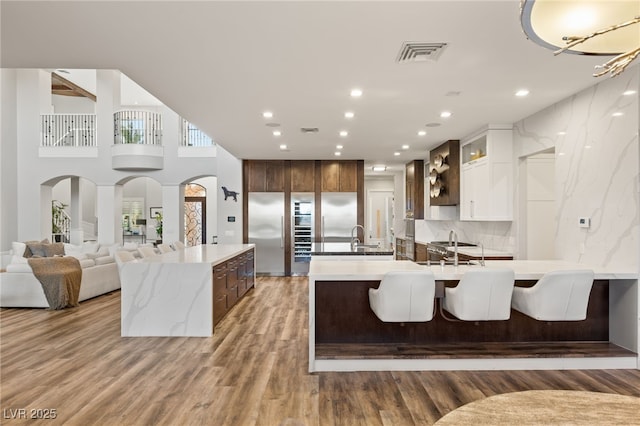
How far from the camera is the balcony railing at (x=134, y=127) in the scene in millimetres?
10992

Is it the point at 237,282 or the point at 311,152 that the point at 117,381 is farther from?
the point at 311,152

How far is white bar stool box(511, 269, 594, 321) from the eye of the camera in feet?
10.7

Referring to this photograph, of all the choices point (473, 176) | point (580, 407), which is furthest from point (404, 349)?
point (473, 176)

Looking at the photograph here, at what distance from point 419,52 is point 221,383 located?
10.2 ft

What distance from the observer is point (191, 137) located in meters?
11.6

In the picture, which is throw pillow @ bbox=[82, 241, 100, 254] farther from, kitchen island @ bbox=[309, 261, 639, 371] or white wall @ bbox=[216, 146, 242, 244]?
kitchen island @ bbox=[309, 261, 639, 371]

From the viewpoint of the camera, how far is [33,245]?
26.7 ft

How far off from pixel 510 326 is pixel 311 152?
5.33 meters

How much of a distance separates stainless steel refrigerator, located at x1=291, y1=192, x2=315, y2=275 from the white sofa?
3.69m

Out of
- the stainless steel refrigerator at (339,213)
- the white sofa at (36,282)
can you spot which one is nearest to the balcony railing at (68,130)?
the white sofa at (36,282)

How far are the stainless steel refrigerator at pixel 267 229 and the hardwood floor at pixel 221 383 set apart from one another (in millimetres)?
4365

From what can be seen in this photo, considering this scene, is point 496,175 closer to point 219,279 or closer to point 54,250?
point 219,279

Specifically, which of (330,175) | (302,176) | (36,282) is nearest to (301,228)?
(302,176)

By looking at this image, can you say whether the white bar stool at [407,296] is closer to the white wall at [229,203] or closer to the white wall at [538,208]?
the white wall at [538,208]
